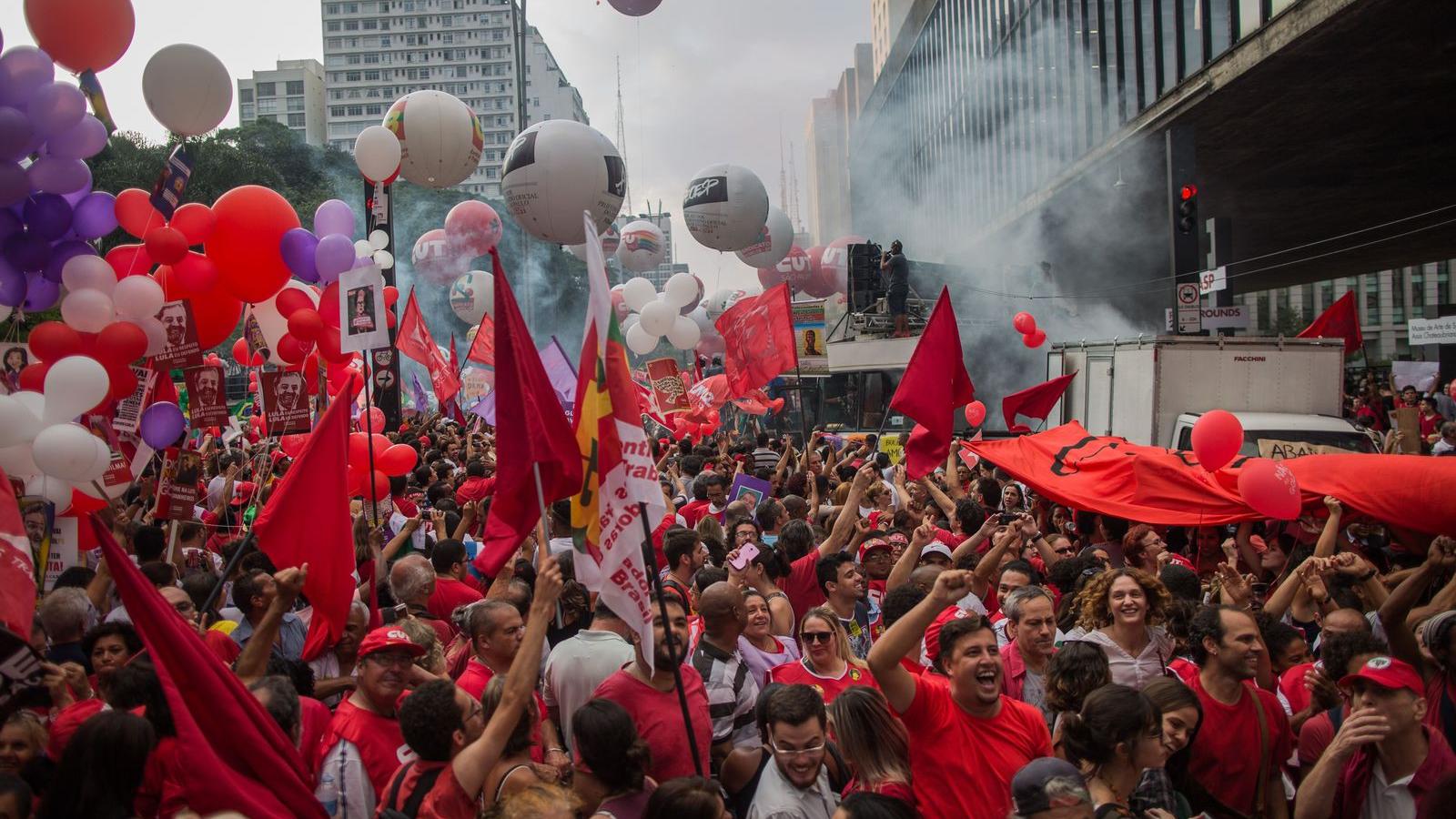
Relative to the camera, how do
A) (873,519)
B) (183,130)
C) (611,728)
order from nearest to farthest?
(611,728) → (183,130) → (873,519)

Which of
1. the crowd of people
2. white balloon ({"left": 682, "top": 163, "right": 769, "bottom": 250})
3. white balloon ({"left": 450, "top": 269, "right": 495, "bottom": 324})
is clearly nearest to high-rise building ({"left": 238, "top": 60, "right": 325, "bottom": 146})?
white balloon ({"left": 450, "top": 269, "right": 495, "bottom": 324})

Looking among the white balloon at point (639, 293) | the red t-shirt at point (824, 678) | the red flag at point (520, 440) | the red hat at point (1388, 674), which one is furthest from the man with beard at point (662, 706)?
the white balloon at point (639, 293)

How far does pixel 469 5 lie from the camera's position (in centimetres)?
13875

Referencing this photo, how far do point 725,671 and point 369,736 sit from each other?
1358 millimetres

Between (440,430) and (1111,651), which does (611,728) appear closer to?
(1111,651)

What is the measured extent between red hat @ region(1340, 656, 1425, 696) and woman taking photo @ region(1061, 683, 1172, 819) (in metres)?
0.64

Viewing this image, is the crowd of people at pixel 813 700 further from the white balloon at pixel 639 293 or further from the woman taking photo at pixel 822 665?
the white balloon at pixel 639 293

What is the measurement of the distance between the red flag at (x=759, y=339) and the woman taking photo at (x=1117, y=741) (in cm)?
862

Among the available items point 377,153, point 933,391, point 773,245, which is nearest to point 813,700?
point 933,391

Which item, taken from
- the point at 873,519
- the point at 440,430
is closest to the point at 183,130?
the point at 873,519

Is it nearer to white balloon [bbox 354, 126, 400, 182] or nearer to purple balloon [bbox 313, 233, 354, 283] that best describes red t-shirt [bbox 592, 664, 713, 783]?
purple balloon [bbox 313, 233, 354, 283]

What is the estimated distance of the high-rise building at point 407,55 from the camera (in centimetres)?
13888

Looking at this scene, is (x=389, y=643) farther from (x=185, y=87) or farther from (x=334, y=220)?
(x=185, y=87)

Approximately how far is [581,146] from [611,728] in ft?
30.0
